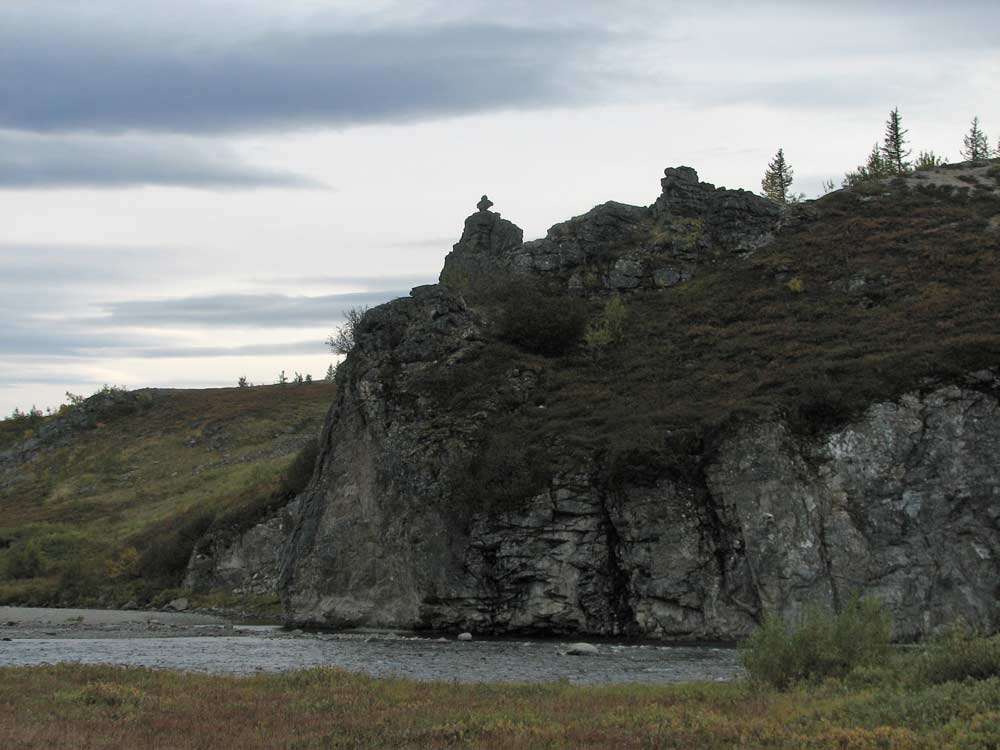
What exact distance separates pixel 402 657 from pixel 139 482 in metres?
68.3

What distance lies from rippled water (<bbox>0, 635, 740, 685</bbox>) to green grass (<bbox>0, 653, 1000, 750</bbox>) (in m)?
4.96

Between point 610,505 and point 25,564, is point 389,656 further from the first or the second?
point 25,564

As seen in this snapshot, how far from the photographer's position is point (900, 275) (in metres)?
57.3

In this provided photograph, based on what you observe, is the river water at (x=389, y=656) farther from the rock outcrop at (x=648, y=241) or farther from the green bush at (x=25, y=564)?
the green bush at (x=25, y=564)

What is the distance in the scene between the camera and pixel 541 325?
56.1 metres

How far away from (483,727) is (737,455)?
2499cm

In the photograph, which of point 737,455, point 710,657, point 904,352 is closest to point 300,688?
point 710,657

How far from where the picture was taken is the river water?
97.8 ft

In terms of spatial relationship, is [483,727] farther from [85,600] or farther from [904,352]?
[85,600]

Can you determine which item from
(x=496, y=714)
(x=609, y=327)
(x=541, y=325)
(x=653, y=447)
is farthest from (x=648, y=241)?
(x=496, y=714)

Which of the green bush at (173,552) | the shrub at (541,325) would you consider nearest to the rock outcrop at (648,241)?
the shrub at (541,325)

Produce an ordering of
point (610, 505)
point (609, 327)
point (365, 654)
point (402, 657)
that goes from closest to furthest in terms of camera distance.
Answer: point (402, 657) < point (365, 654) < point (610, 505) < point (609, 327)

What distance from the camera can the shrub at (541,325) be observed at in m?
55.6

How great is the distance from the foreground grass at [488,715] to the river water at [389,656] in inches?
195
